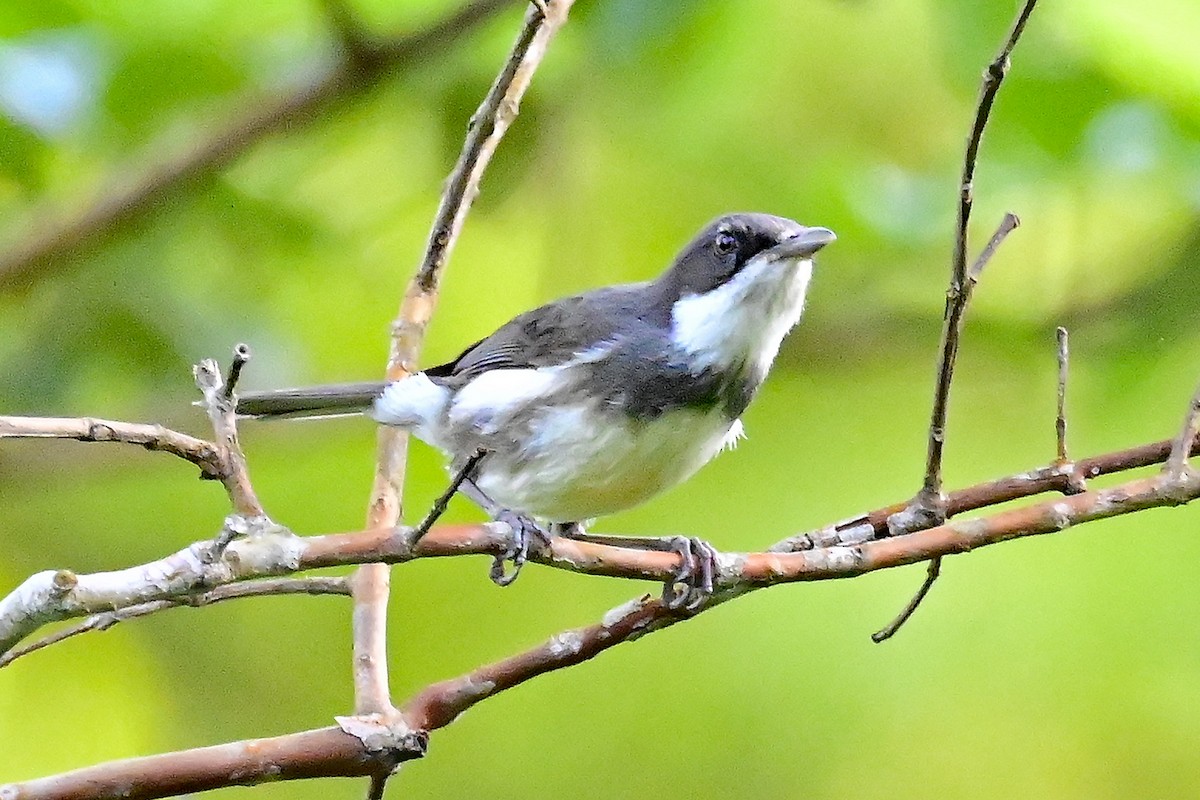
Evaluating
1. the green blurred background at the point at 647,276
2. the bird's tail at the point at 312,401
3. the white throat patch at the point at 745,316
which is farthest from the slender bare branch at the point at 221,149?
the white throat patch at the point at 745,316

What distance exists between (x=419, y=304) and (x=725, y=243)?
42cm

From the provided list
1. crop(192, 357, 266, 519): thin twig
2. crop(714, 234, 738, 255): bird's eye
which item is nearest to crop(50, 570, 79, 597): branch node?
crop(192, 357, 266, 519): thin twig

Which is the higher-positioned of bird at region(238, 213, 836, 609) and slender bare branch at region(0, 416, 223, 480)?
bird at region(238, 213, 836, 609)

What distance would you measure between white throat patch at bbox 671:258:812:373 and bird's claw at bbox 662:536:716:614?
11.3 inches

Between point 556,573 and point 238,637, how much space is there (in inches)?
24.7

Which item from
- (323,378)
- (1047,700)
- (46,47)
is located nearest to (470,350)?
(323,378)

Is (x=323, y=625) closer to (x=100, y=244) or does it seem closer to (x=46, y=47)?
(x=100, y=244)

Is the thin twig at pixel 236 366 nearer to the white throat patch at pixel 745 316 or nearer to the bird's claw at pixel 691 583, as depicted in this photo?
the bird's claw at pixel 691 583

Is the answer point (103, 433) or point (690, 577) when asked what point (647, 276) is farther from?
point (103, 433)

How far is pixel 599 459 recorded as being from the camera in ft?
4.83

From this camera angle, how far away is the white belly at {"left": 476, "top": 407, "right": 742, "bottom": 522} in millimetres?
1466

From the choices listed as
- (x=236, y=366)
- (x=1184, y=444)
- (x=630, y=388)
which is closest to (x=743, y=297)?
(x=630, y=388)

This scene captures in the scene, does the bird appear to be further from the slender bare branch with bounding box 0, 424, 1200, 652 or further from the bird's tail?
the slender bare branch with bounding box 0, 424, 1200, 652

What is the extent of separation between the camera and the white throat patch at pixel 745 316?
1.44 metres
